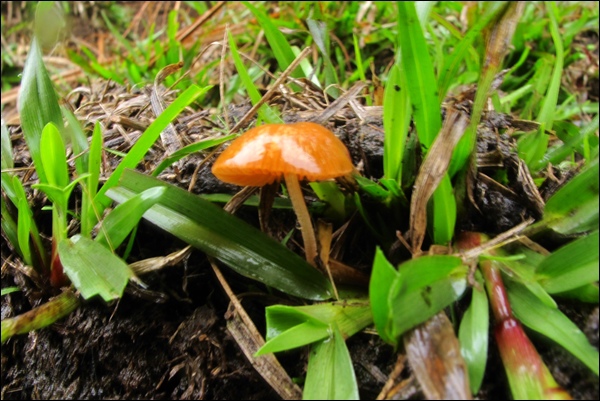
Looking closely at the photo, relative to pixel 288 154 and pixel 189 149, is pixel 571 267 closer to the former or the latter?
pixel 288 154

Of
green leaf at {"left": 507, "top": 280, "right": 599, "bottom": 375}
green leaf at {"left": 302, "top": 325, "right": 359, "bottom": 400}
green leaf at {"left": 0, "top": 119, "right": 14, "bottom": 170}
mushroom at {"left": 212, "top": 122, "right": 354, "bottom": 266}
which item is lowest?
green leaf at {"left": 302, "top": 325, "right": 359, "bottom": 400}

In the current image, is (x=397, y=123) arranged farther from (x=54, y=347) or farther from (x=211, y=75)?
(x=211, y=75)

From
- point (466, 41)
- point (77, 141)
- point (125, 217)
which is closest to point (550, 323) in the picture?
point (466, 41)

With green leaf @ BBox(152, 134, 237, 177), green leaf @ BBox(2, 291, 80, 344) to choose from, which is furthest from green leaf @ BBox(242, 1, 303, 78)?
green leaf @ BBox(2, 291, 80, 344)

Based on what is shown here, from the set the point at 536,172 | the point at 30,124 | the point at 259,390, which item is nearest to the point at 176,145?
the point at 30,124

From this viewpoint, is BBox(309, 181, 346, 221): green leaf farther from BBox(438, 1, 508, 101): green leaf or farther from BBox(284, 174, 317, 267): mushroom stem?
BBox(438, 1, 508, 101): green leaf
